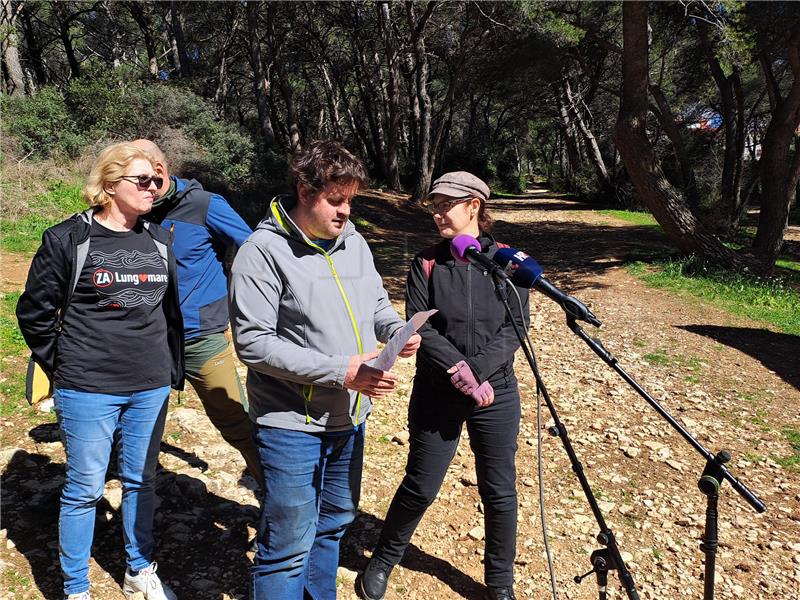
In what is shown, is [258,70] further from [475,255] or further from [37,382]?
[475,255]

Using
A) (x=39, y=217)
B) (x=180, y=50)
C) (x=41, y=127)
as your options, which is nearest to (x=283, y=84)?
(x=180, y=50)

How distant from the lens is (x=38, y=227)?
10305 mm

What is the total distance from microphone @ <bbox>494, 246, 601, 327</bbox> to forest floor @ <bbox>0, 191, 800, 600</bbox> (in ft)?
6.35

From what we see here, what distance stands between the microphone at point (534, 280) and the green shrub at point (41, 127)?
43.1 feet

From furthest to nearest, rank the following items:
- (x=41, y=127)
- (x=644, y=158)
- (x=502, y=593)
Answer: (x=41, y=127), (x=644, y=158), (x=502, y=593)

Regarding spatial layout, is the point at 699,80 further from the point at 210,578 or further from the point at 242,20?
the point at 210,578

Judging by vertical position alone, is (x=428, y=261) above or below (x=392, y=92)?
below

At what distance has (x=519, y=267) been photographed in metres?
2.16

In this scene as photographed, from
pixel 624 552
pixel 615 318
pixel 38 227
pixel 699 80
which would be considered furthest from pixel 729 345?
pixel 699 80

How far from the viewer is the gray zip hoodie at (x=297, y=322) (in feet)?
6.99

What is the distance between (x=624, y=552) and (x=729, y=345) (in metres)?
4.71

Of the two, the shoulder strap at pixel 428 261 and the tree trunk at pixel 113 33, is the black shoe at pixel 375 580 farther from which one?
the tree trunk at pixel 113 33

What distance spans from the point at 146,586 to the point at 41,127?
13024 millimetres

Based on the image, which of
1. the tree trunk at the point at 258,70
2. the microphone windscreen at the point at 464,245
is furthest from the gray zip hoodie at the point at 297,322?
the tree trunk at the point at 258,70
